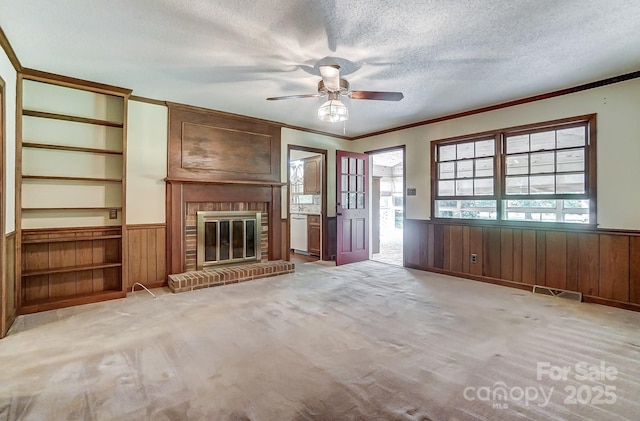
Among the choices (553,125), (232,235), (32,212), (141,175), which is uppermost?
(553,125)

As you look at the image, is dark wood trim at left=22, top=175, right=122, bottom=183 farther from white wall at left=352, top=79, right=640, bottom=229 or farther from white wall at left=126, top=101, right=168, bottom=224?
white wall at left=352, top=79, right=640, bottom=229

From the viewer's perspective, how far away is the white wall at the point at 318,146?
5535 millimetres

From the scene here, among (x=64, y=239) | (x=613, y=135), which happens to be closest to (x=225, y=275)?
(x=64, y=239)

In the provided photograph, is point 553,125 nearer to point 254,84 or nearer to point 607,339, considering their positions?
point 607,339

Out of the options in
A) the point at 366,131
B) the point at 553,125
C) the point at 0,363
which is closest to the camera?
the point at 0,363

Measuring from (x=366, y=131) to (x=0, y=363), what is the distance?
5.76m

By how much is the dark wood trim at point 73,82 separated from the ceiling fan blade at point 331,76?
99.4 inches

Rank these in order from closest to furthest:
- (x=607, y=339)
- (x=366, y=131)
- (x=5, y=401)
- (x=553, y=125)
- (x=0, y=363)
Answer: (x=5, y=401) → (x=0, y=363) → (x=607, y=339) → (x=553, y=125) → (x=366, y=131)

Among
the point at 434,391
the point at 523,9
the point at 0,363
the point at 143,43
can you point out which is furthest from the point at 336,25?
the point at 0,363

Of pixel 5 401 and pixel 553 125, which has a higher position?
pixel 553 125

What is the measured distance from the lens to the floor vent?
3.71m

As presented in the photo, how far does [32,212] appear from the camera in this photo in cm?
336

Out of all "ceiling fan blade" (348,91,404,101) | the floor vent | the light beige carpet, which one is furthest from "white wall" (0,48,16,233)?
the floor vent

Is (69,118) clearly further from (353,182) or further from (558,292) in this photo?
(558,292)
